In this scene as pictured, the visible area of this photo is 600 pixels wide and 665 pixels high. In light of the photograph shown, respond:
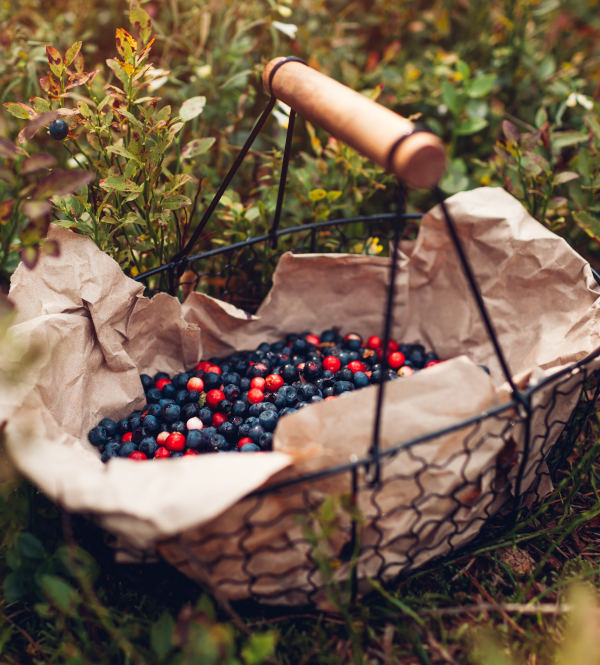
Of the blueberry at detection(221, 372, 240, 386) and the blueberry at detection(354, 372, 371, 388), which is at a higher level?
the blueberry at detection(354, 372, 371, 388)

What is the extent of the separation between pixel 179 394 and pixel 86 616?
1.66 feet

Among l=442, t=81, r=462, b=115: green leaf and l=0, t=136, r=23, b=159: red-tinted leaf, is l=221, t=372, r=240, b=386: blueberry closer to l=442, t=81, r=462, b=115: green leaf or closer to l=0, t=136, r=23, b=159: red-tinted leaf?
l=0, t=136, r=23, b=159: red-tinted leaf

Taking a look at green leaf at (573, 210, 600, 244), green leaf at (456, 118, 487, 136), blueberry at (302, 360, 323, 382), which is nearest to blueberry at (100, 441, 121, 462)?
blueberry at (302, 360, 323, 382)

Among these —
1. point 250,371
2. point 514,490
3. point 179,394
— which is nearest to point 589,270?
point 514,490

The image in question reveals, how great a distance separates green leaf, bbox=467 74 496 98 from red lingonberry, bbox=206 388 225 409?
128cm

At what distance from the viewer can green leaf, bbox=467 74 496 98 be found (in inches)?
74.8

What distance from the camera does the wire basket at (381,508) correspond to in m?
0.89

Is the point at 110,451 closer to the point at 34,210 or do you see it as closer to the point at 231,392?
the point at 231,392

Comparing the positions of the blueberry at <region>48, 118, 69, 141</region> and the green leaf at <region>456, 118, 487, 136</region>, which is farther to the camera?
the green leaf at <region>456, 118, 487, 136</region>

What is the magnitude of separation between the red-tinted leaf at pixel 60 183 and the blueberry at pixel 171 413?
20.9 inches

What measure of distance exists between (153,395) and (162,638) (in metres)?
0.61

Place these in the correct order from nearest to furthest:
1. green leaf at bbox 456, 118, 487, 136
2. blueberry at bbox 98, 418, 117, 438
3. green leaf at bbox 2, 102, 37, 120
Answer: green leaf at bbox 2, 102, 37, 120
blueberry at bbox 98, 418, 117, 438
green leaf at bbox 456, 118, 487, 136

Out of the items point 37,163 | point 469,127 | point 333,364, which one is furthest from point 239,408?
point 469,127

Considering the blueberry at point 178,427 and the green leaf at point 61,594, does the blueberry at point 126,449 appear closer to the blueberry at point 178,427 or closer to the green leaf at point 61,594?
the blueberry at point 178,427
